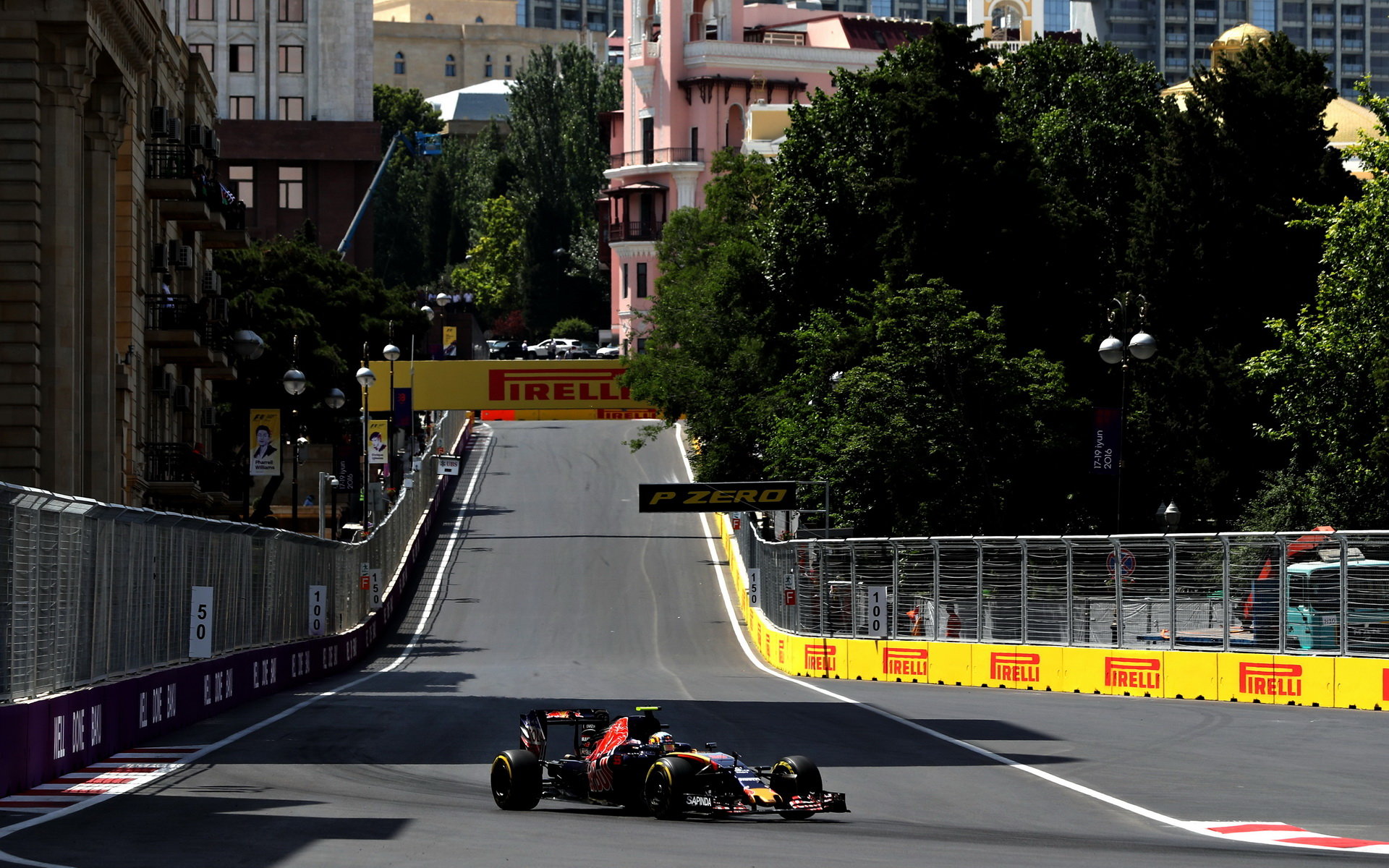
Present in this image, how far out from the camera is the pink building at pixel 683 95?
119688 mm

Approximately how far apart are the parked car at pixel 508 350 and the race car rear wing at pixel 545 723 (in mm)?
97728

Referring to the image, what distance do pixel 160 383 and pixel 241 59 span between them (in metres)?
78.1

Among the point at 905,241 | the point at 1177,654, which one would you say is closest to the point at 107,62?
the point at 1177,654

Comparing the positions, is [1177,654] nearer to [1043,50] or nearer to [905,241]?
[905,241]

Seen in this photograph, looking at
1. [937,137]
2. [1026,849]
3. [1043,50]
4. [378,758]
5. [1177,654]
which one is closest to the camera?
[1026,849]

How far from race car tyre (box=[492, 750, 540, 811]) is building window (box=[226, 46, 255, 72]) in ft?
365

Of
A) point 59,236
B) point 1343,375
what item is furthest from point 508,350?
point 59,236

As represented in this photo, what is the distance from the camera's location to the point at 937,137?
5744 cm

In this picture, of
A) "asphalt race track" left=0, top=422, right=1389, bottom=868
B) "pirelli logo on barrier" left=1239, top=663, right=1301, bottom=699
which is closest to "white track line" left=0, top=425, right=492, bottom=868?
"asphalt race track" left=0, top=422, right=1389, bottom=868

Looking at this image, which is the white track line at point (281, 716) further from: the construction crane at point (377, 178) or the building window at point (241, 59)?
the building window at point (241, 59)

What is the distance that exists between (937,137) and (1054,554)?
90.0 ft

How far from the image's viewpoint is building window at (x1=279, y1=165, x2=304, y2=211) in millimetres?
117188

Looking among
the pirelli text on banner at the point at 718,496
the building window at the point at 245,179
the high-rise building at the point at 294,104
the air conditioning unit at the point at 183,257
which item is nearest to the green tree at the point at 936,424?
the pirelli text on banner at the point at 718,496

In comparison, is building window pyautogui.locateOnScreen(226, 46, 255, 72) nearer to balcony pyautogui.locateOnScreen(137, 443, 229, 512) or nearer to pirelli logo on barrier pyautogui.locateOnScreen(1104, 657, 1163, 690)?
balcony pyautogui.locateOnScreen(137, 443, 229, 512)
